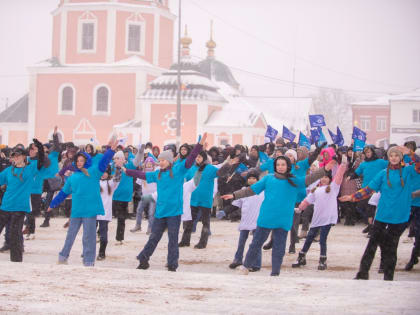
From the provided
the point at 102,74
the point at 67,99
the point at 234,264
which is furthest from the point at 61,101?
the point at 234,264

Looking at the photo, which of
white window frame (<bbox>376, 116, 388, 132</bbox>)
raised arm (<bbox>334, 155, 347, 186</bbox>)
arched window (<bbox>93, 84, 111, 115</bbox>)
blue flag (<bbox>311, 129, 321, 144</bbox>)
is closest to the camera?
raised arm (<bbox>334, 155, 347, 186</bbox>)

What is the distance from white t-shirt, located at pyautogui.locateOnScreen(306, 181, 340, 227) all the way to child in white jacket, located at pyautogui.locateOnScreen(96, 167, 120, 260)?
3184 mm

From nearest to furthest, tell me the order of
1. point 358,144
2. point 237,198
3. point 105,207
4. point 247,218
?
1. point 237,198
2. point 247,218
3. point 105,207
4. point 358,144

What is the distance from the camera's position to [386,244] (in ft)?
30.1

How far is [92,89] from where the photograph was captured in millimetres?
54219

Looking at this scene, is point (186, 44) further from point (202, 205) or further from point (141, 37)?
point (202, 205)

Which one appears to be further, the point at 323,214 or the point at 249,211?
the point at 249,211

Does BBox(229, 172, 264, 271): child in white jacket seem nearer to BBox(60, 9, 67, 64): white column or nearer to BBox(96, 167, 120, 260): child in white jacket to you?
BBox(96, 167, 120, 260): child in white jacket

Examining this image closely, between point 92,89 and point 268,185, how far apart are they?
46370mm

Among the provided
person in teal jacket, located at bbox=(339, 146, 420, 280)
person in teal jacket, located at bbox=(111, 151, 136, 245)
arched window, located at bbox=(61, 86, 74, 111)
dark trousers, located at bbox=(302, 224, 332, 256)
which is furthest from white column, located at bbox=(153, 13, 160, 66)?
person in teal jacket, located at bbox=(339, 146, 420, 280)

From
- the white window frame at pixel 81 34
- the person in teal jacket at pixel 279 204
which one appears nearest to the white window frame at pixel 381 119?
the white window frame at pixel 81 34

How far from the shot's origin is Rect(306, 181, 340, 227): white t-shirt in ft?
A: 35.5

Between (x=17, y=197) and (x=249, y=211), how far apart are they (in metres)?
3.44

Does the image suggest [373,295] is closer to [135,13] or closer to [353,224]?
[353,224]
